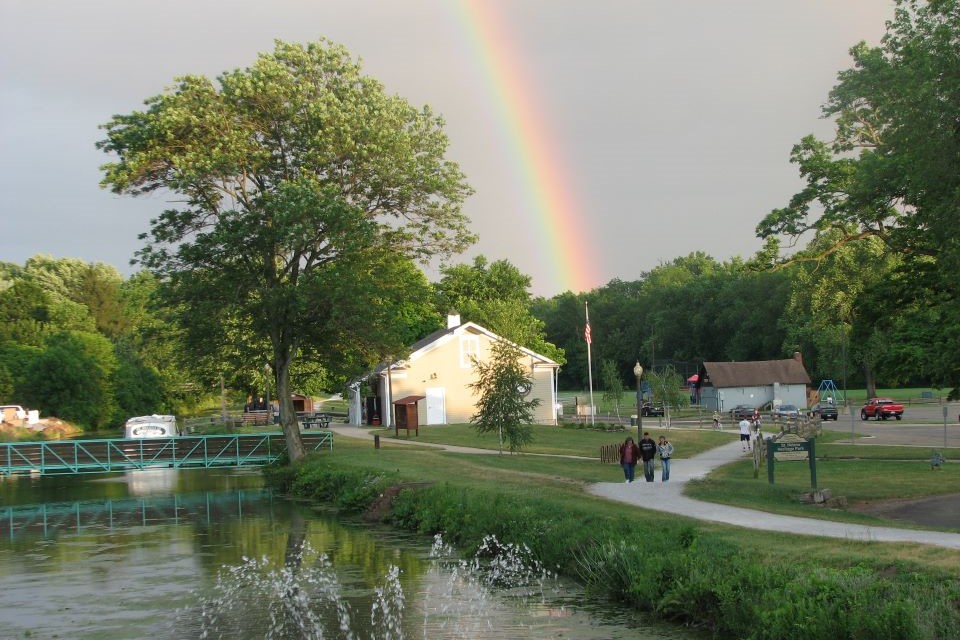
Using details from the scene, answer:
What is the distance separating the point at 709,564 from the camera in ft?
50.3

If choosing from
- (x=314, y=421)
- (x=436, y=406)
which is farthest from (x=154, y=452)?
(x=314, y=421)

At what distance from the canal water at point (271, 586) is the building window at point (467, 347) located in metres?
35.9

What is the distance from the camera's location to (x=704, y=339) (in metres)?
135

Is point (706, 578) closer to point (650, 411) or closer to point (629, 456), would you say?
point (629, 456)

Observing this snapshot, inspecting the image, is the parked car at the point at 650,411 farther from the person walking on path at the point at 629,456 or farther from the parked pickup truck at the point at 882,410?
the person walking on path at the point at 629,456

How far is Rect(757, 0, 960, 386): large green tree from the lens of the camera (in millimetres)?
23188

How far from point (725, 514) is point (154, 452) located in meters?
33.6

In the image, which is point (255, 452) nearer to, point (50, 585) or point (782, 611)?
point (50, 585)

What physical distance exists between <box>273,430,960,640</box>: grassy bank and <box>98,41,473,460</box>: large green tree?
13739 millimetres

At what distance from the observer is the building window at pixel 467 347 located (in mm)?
69250

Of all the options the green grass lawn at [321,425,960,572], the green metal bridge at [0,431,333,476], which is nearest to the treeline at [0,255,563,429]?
the green metal bridge at [0,431,333,476]

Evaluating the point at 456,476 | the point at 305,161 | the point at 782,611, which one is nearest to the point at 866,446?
the point at 456,476

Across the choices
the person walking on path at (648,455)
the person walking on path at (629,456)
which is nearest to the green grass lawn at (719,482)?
the person walking on path at (629,456)

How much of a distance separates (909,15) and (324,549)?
2122cm
